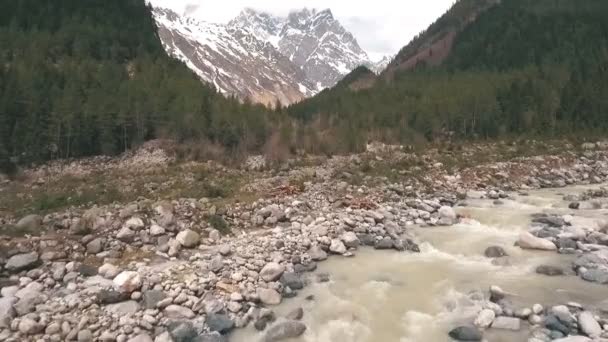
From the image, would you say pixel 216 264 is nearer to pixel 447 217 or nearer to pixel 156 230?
pixel 156 230

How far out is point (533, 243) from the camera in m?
17.2

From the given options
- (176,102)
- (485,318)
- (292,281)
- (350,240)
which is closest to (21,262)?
(292,281)

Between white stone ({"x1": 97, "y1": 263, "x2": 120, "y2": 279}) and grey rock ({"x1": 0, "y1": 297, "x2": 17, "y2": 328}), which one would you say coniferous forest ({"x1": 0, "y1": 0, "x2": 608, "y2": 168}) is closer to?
white stone ({"x1": 97, "y1": 263, "x2": 120, "y2": 279})

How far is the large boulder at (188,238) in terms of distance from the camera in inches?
679

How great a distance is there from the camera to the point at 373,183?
29469 mm

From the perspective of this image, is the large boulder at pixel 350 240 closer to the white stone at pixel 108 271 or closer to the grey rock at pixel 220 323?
the grey rock at pixel 220 323

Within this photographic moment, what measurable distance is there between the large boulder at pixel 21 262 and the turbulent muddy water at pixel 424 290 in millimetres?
8411

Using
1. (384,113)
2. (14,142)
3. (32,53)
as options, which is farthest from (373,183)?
(32,53)

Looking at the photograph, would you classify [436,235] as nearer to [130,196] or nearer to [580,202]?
[580,202]

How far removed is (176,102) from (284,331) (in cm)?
4532

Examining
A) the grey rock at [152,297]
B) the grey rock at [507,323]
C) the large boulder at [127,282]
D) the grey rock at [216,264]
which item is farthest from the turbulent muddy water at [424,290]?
the large boulder at [127,282]

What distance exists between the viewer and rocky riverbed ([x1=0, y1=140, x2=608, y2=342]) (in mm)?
11359

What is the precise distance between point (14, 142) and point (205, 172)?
22.3 metres

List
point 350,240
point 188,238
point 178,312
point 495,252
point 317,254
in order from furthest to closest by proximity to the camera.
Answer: point 350,240
point 188,238
point 317,254
point 495,252
point 178,312
